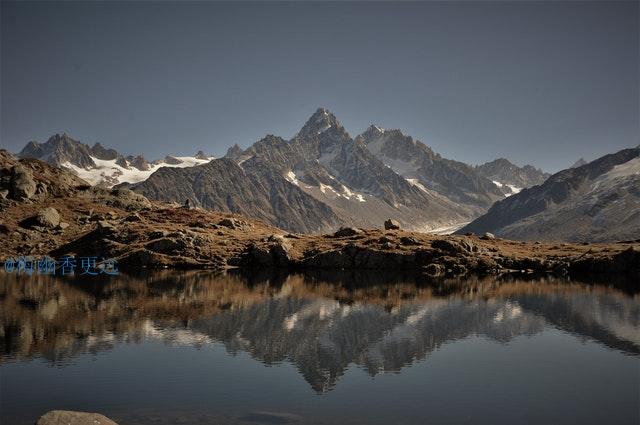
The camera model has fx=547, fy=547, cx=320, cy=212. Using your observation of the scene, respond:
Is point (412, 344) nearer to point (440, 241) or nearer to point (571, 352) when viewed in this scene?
point (571, 352)

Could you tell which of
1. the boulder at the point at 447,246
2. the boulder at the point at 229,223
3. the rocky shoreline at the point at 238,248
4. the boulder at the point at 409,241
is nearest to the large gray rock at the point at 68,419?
the rocky shoreline at the point at 238,248

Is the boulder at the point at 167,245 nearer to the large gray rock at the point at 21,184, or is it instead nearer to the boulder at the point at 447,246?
the large gray rock at the point at 21,184

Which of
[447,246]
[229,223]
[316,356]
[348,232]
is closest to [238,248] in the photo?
[229,223]

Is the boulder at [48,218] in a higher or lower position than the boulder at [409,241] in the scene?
higher

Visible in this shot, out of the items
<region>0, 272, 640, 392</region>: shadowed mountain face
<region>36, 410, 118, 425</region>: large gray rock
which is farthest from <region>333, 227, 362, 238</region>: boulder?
<region>36, 410, 118, 425</region>: large gray rock

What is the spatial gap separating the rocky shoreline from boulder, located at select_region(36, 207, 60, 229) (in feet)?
0.92

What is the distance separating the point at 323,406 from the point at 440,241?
115027 millimetres

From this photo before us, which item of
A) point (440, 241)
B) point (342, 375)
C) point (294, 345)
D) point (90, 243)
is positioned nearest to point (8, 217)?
point (90, 243)

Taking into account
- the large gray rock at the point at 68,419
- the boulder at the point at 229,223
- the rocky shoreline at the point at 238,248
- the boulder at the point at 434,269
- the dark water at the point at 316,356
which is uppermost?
the boulder at the point at 229,223

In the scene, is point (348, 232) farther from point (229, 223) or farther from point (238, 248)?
point (238, 248)

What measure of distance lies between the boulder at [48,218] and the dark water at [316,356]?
219 ft

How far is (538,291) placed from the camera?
101938mm

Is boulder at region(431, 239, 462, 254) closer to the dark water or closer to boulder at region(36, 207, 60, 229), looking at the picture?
the dark water

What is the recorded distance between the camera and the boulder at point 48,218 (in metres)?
153
